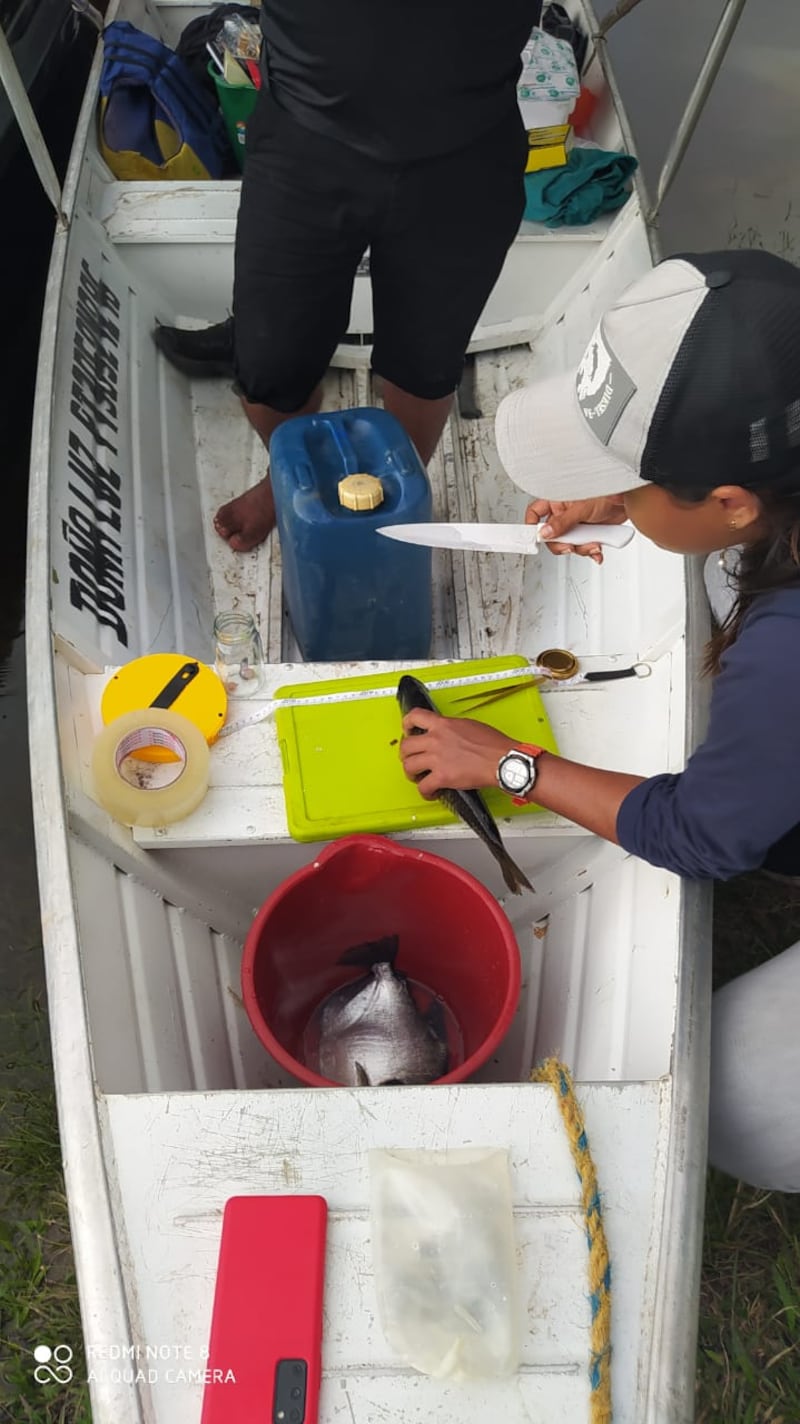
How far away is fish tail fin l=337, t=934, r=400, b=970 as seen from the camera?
174 cm

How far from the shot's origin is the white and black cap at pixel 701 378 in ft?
3.32

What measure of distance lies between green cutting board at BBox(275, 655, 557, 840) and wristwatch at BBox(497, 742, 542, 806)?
96mm

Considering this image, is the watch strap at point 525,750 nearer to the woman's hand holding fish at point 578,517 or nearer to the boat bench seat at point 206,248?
the woman's hand holding fish at point 578,517

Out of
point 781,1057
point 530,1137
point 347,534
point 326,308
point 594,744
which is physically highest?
point 326,308

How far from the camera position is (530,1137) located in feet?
3.91

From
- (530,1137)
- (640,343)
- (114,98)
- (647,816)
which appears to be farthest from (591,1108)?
(114,98)

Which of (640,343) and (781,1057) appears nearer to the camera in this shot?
(640,343)

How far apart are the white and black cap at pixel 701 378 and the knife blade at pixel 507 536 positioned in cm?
42

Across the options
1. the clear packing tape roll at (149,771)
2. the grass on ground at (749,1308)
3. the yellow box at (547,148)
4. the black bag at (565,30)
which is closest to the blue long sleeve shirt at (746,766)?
the clear packing tape roll at (149,771)

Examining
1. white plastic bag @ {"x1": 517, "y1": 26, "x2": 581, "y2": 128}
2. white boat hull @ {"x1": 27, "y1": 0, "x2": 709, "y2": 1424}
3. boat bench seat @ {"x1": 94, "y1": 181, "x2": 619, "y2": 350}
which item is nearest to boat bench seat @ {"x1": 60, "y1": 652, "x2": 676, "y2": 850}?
white boat hull @ {"x1": 27, "y1": 0, "x2": 709, "y2": 1424}

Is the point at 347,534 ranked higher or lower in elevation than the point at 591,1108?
higher

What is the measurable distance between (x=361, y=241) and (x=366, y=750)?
1.15 metres

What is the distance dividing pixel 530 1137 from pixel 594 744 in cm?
69

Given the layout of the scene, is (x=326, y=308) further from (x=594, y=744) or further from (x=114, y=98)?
(x=114, y=98)
